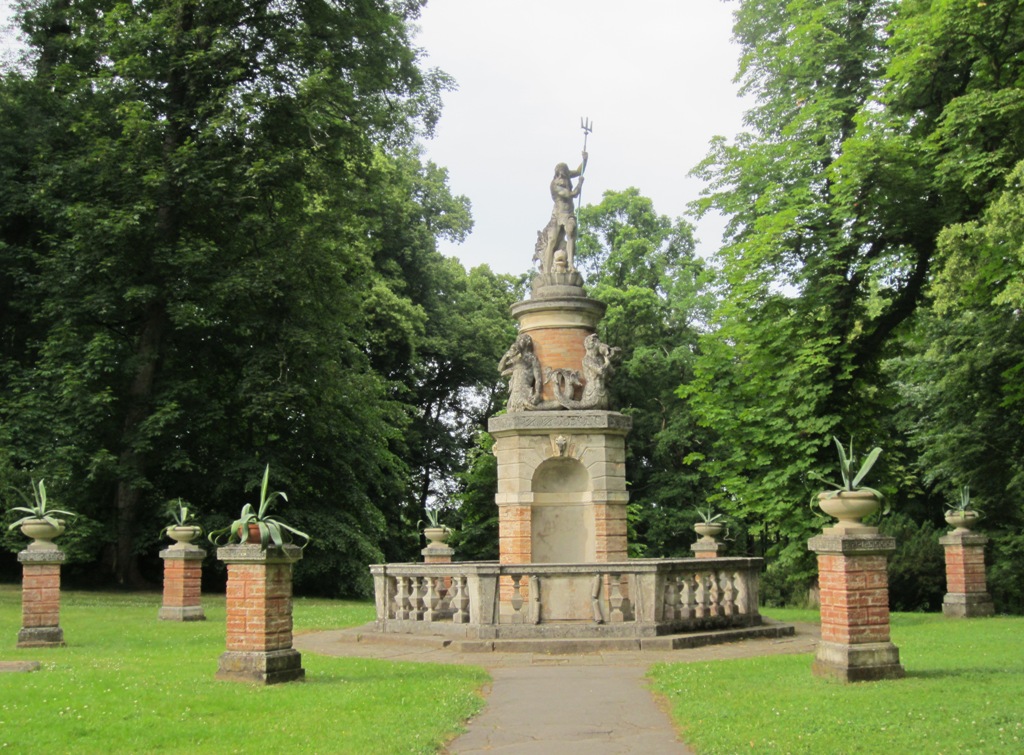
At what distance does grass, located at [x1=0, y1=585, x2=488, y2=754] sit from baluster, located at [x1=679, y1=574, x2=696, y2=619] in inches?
140

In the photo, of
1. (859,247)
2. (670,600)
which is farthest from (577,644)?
(859,247)

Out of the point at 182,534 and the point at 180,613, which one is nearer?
the point at 180,613

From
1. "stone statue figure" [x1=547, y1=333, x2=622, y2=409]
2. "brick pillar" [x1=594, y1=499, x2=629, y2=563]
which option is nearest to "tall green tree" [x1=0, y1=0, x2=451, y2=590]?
"stone statue figure" [x1=547, y1=333, x2=622, y2=409]

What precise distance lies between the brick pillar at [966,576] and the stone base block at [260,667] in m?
13.2

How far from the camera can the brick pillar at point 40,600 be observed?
12836mm

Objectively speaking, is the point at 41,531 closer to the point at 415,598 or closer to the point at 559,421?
the point at 415,598

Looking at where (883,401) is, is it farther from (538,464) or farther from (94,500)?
(94,500)

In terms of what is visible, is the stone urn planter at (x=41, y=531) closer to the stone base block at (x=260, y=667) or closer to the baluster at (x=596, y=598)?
→ the stone base block at (x=260, y=667)

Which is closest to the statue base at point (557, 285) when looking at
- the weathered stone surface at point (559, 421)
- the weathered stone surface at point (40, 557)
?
the weathered stone surface at point (559, 421)

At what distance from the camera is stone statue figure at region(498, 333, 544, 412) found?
15211mm

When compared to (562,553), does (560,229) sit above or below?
above

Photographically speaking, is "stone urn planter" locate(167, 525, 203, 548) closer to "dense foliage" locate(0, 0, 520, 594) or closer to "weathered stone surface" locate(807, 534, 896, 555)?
"dense foliage" locate(0, 0, 520, 594)

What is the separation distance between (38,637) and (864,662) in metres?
10.3

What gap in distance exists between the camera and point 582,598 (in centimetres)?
1301
